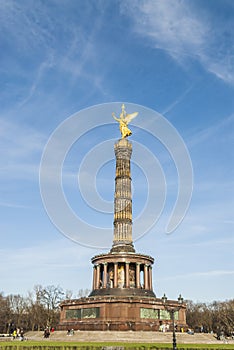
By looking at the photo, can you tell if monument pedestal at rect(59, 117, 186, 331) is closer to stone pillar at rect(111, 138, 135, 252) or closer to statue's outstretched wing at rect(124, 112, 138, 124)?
stone pillar at rect(111, 138, 135, 252)

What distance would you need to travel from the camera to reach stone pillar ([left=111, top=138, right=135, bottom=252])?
168 ft

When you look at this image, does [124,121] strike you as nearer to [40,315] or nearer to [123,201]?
[123,201]

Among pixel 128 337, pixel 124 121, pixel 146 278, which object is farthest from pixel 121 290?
pixel 124 121

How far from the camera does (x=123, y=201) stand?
53562 millimetres

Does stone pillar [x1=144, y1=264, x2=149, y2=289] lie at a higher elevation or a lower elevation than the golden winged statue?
lower

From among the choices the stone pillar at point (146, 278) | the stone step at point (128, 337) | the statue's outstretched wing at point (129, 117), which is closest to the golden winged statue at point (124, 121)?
the statue's outstretched wing at point (129, 117)

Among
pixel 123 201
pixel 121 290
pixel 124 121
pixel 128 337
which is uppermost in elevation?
pixel 124 121

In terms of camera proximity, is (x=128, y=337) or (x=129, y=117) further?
(x=129, y=117)

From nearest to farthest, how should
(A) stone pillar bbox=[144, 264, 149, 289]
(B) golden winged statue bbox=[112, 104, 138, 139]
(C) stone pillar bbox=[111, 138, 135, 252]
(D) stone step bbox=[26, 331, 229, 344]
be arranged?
(D) stone step bbox=[26, 331, 229, 344] → (A) stone pillar bbox=[144, 264, 149, 289] → (C) stone pillar bbox=[111, 138, 135, 252] → (B) golden winged statue bbox=[112, 104, 138, 139]

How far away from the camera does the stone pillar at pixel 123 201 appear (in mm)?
51156

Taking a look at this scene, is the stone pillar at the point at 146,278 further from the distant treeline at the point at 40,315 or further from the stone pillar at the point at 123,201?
the distant treeline at the point at 40,315

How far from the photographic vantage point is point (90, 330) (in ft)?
134

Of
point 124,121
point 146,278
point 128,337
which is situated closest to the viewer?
point 128,337

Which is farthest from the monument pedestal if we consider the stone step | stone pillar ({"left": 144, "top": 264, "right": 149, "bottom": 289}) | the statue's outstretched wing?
the statue's outstretched wing
